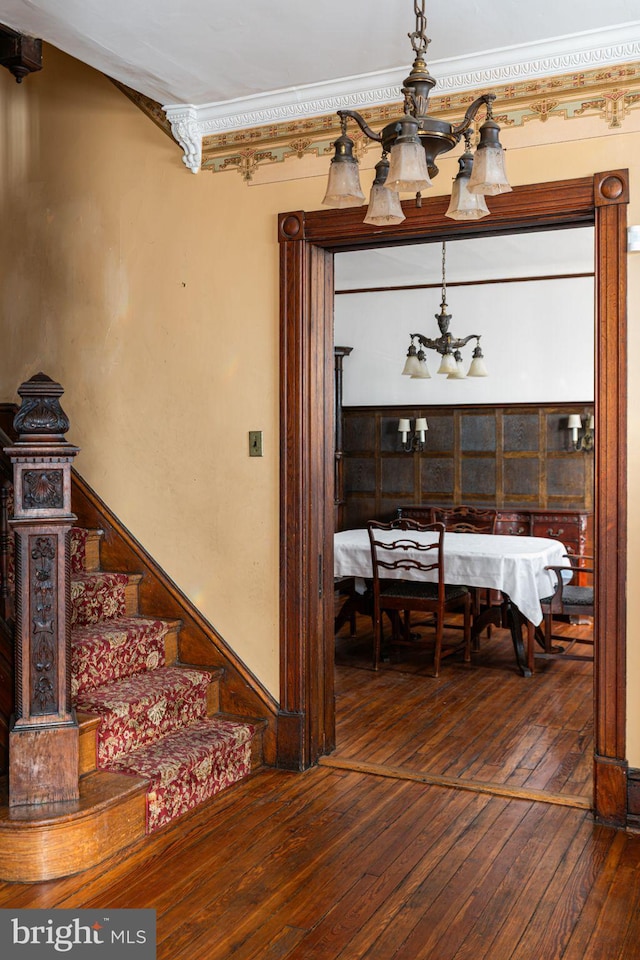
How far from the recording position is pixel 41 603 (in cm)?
302

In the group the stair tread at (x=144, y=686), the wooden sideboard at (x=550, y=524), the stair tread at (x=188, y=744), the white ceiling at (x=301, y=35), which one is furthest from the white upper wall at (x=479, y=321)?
the stair tread at (x=188, y=744)

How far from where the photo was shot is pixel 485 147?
7.50 ft

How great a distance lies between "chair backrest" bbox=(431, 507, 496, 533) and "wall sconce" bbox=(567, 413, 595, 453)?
115 centimetres

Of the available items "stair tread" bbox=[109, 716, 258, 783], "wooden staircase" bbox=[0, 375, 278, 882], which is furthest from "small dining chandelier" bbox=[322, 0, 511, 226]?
"stair tread" bbox=[109, 716, 258, 783]

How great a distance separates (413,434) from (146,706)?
5368mm

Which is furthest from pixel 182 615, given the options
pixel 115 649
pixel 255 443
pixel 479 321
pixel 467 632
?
pixel 479 321

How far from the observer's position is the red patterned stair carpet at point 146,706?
343cm

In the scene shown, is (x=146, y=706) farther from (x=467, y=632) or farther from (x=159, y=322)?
(x=467, y=632)

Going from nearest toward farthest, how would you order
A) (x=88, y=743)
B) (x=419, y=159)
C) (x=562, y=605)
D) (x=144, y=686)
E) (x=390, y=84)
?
(x=419, y=159)
(x=88, y=743)
(x=390, y=84)
(x=144, y=686)
(x=562, y=605)

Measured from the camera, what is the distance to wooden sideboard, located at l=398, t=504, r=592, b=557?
25.5 ft

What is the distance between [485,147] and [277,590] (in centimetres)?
233

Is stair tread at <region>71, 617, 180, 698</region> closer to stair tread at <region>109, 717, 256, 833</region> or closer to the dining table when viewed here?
stair tread at <region>109, 717, 256, 833</region>

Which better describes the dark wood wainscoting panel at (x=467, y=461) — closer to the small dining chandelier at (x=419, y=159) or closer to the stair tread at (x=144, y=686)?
the stair tread at (x=144, y=686)

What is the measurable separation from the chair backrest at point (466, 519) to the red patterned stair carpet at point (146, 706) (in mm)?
3108
